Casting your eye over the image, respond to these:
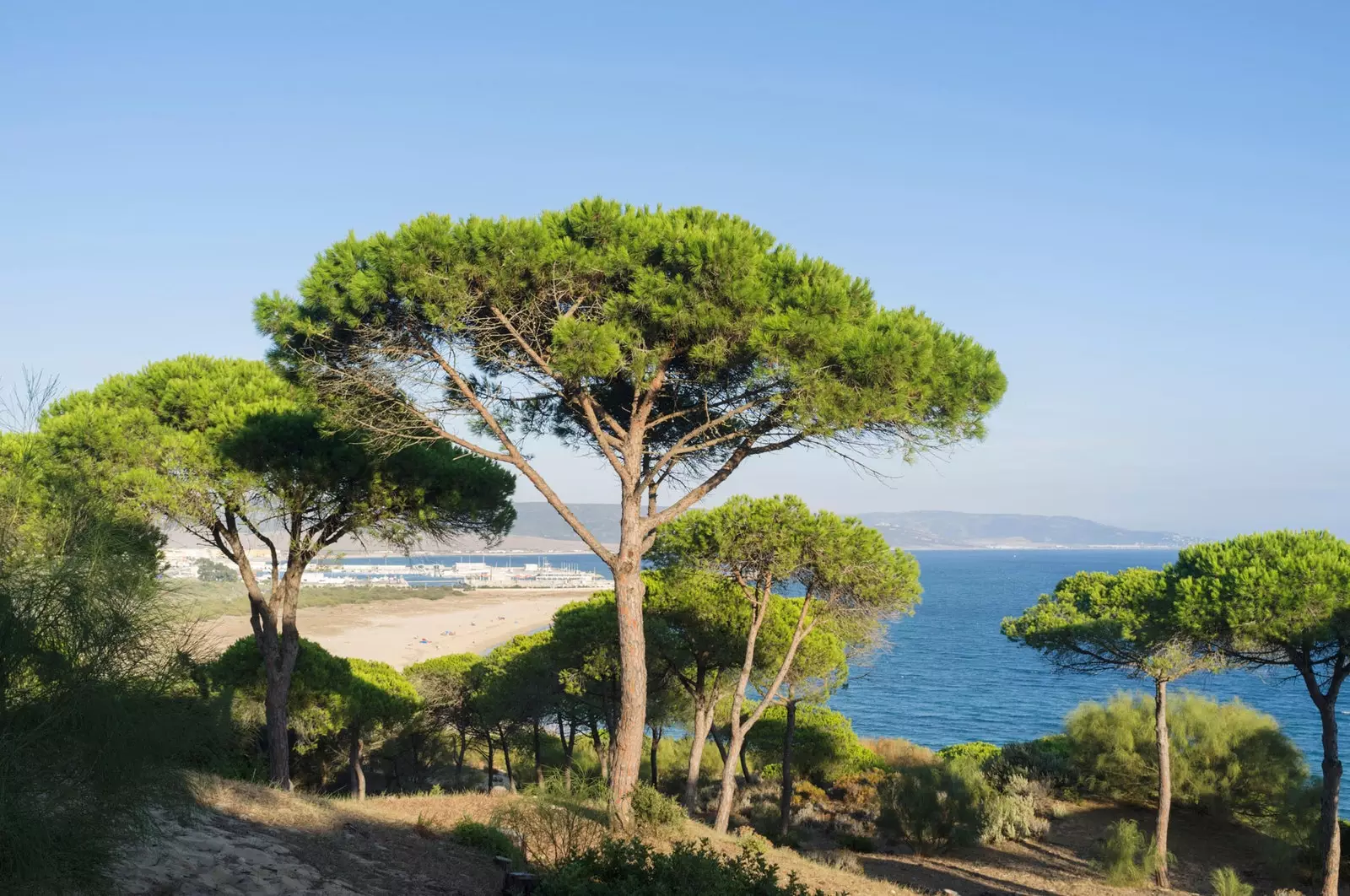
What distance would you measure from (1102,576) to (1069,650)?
1729 millimetres

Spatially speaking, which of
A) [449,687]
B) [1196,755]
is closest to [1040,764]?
[1196,755]

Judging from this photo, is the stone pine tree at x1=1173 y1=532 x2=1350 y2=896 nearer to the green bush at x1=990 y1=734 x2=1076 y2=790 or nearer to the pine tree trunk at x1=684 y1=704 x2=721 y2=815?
the pine tree trunk at x1=684 y1=704 x2=721 y2=815

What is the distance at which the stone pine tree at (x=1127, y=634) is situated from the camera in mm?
14266

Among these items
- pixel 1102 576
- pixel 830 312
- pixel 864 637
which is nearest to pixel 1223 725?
pixel 1102 576

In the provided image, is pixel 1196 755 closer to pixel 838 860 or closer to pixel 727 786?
pixel 838 860

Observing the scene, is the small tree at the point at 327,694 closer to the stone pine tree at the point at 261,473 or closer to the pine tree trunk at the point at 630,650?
the stone pine tree at the point at 261,473

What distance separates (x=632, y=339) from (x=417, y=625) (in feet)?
261

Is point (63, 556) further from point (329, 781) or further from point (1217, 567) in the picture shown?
point (329, 781)

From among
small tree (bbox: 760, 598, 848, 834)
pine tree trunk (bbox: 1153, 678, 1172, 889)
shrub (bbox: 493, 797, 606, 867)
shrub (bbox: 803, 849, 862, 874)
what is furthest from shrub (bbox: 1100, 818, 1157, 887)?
shrub (bbox: 493, 797, 606, 867)

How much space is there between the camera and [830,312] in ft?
31.0

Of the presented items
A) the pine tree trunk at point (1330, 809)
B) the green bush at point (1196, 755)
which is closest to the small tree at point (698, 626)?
the pine tree trunk at point (1330, 809)

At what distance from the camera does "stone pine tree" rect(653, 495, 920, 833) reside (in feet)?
49.7

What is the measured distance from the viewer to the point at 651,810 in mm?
9250

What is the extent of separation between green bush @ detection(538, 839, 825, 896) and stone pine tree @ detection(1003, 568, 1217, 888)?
9570 millimetres
